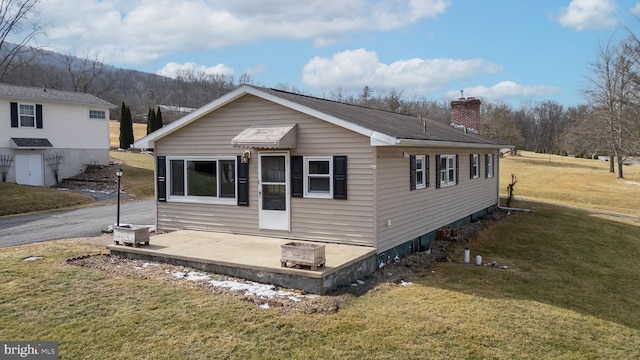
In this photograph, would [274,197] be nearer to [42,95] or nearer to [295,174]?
[295,174]

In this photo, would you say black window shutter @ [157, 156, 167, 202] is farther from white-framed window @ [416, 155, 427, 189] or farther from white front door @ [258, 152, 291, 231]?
white-framed window @ [416, 155, 427, 189]

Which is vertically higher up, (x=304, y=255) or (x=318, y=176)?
(x=318, y=176)

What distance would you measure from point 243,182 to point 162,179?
8.29 ft

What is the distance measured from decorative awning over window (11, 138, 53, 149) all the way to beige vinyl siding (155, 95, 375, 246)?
52.2 ft

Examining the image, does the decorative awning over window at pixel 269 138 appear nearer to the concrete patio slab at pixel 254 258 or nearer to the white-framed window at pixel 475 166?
the concrete patio slab at pixel 254 258

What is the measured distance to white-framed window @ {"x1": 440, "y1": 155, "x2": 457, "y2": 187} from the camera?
42.2 feet

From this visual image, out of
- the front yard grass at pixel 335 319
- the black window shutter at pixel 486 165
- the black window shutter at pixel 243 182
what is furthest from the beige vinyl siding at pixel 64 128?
the black window shutter at pixel 486 165

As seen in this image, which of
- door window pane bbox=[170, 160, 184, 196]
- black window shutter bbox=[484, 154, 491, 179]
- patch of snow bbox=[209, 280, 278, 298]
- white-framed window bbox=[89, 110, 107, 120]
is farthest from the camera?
white-framed window bbox=[89, 110, 107, 120]

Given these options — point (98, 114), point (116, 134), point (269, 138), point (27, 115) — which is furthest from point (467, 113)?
point (116, 134)

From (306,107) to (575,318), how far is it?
20.2ft

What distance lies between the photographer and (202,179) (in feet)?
36.2

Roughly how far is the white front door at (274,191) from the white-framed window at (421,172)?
11.2ft

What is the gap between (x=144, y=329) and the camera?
5.80m

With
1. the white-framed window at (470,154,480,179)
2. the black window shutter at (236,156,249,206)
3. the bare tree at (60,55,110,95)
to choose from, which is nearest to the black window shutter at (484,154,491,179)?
the white-framed window at (470,154,480,179)
